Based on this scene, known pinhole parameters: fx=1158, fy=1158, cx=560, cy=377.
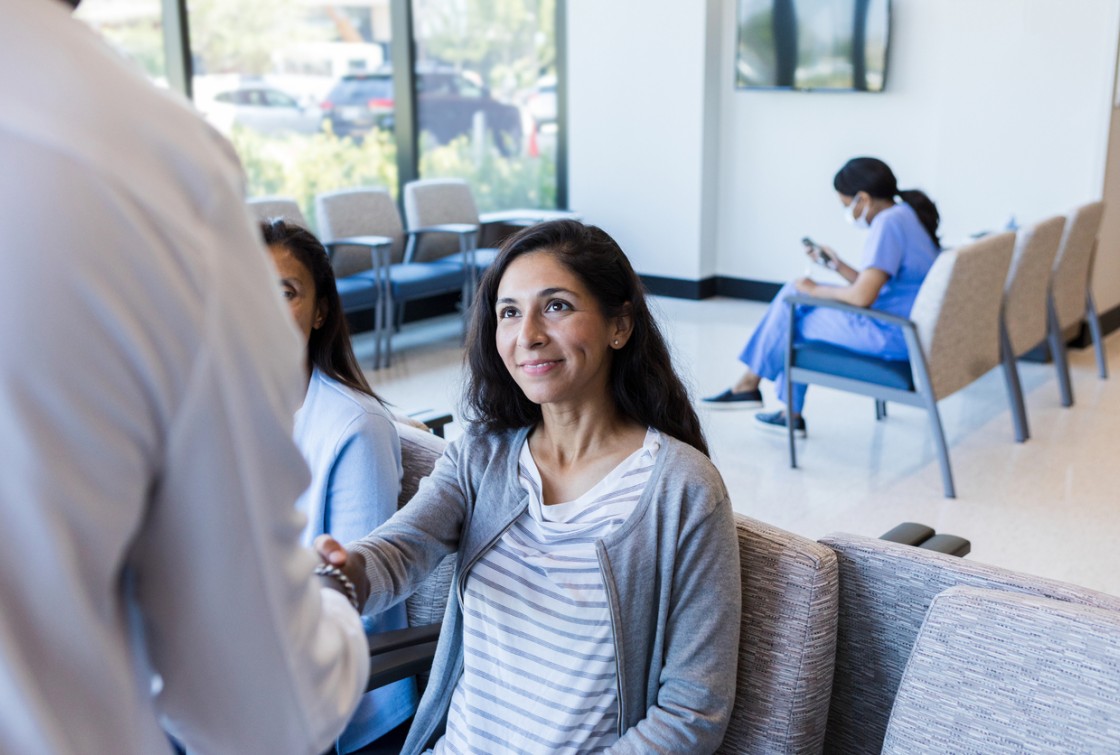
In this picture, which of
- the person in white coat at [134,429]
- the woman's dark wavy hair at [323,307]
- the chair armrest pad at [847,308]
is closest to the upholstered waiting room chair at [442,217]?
the chair armrest pad at [847,308]

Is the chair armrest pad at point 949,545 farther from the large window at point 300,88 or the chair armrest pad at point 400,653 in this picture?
the large window at point 300,88

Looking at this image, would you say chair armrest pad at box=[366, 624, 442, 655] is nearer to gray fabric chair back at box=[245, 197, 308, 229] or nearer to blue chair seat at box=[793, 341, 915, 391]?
blue chair seat at box=[793, 341, 915, 391]

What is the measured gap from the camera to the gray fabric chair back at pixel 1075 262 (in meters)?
5.35

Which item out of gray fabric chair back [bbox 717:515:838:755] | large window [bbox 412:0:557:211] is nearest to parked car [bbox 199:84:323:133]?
large window [bbox 412:0:557:211]

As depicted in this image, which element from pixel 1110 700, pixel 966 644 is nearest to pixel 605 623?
pixel 966 644

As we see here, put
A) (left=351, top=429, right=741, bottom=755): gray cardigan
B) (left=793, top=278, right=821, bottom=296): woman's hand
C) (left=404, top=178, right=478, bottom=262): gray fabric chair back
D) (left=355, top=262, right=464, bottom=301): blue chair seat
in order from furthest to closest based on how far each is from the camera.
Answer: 1. (left=404, top=178, right=478, bottom=262): gray fabric chair back
2. (left=355, top=262, right=464, bottom=301): blue chair seat
3. (left=793, top=278, right=821, bottom=296): woman's hand
4. (left=351, top=429, right=741, bottom=755): gray cardigan

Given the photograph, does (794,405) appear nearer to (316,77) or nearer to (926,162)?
(926,162)

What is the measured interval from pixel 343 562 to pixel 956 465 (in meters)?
3.80

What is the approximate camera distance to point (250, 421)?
0.65m

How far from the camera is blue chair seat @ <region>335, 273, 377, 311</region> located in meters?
6.04

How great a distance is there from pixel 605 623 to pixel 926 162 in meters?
6.01

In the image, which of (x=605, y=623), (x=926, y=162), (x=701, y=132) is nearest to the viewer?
(x=605, y=623)

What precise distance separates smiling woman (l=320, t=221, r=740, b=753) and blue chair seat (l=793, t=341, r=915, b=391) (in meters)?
2.81

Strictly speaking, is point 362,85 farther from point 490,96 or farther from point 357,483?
point 357,483
